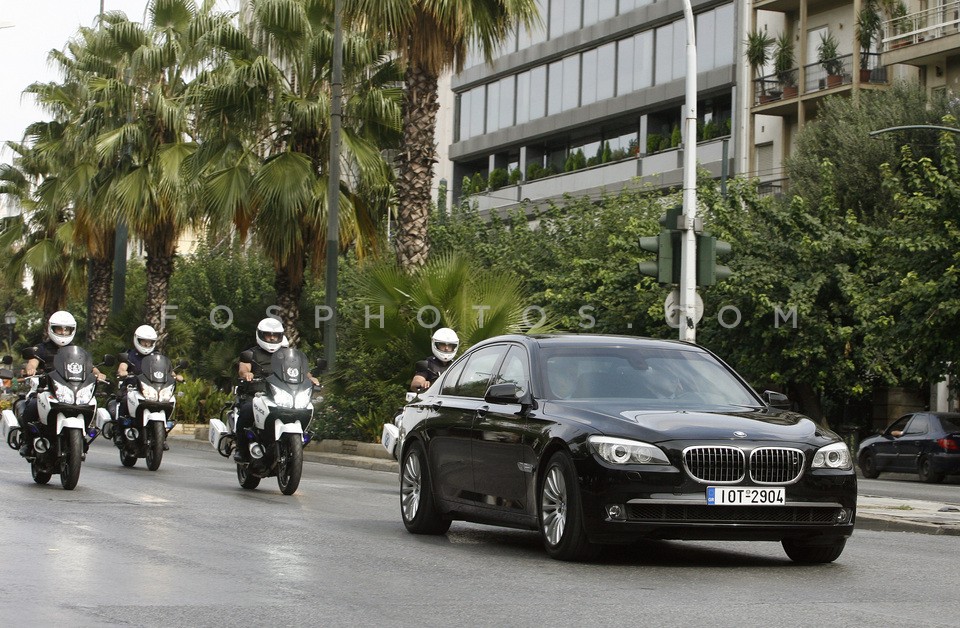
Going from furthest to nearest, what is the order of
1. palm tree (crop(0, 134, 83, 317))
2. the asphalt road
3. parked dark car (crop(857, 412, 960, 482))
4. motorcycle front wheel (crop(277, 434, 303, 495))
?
palm tree (crop(0, 134, 83, 317)), parked dark car (crop(857, 412, 960, 482)), motorcycle front wheel (crop(277, 434, 303, 495)), the asphalt road

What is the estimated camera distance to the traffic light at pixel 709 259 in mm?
19266

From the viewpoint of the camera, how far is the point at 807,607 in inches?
316

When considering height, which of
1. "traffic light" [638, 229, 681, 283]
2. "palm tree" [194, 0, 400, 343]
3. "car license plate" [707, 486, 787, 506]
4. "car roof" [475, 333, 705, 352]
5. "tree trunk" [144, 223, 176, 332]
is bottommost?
"car license plate" [707, 486, 787, 506]

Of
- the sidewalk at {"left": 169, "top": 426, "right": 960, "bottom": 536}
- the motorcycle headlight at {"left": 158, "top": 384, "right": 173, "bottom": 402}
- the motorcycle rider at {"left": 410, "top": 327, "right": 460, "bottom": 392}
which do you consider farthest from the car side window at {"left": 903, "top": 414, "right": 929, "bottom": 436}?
the motorcycle headlight at {"left": 158, "top": 384, "right": 173, "bottom": 402}

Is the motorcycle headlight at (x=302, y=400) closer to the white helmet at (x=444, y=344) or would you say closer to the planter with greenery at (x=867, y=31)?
the white helmet at (x=444, y=344)

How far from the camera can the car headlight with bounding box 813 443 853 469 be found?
983cm

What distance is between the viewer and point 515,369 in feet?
36.5

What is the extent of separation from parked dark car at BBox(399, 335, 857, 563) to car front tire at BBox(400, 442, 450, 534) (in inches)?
0.7

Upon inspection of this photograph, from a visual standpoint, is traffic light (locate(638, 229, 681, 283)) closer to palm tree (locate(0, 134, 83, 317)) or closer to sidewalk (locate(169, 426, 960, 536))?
sidewalk (locate(169, 426, 960, 536))

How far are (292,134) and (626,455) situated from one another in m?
22.3

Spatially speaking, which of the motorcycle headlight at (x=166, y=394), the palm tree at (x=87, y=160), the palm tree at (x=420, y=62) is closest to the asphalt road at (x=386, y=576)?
the motorcycle headlight at (x=166, y=394)

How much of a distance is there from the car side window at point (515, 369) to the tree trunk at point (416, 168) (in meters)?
14.6

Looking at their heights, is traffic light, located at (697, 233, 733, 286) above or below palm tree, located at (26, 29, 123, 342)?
below

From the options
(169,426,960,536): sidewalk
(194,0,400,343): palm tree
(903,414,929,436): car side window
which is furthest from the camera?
(903,414,929,436): car side window
